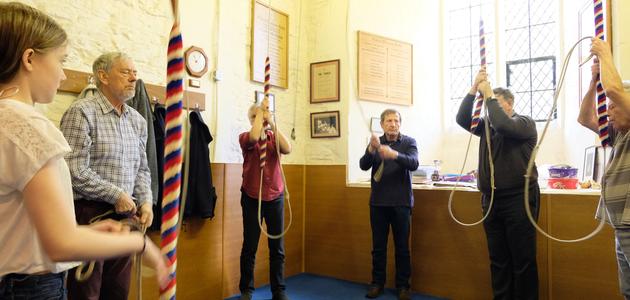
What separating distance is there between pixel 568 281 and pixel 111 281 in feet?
8.90

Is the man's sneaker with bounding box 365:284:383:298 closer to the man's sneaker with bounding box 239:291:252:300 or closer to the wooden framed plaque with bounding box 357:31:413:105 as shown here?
the man's sneaker with bounding box 239:291:252:300

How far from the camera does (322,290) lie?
3.46m

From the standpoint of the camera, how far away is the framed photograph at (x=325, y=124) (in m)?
3.87

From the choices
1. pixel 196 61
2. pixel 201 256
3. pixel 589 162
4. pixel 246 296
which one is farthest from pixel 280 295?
pixel 589 162

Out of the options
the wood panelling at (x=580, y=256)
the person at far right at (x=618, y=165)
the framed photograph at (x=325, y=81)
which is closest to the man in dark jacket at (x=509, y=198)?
the wood panelling at (x=580, y=256)

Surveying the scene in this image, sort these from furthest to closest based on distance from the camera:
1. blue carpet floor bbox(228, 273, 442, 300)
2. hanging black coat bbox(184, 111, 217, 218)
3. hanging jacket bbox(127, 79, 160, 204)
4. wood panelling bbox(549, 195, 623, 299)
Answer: blue carpet floor bbox(228, 273, 442, 300)
hanging black coat bbox(184, 111, 217, 218)
wood panelling bbox(549, 195, 623, 299)
hanging jacket bbox(127, 79, 160, 204)

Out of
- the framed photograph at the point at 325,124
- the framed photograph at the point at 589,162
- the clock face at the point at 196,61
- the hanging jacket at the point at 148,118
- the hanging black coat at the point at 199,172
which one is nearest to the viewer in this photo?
the hanging jacket at the point at 148,118

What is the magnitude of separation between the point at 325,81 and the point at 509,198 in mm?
1990

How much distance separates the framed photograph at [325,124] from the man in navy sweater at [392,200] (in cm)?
67

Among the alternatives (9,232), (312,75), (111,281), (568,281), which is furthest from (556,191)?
(9,232)

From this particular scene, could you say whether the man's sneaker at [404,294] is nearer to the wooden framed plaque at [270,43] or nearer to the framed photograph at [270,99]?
the framed photograph at [270,99]

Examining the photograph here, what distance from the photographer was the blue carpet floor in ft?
10.7

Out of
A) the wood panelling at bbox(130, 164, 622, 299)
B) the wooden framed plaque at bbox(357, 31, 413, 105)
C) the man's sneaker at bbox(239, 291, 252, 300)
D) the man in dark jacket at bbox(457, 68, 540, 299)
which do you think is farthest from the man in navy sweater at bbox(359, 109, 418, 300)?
the man's sneaker at bbox(239, 291, 252, 300)

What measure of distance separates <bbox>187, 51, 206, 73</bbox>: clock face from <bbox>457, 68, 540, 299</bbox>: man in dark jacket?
1.87 m
